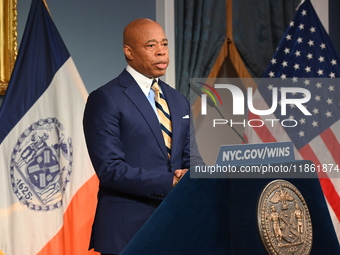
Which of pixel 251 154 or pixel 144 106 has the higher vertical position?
pixel 144 106

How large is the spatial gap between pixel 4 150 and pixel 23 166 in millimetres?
150

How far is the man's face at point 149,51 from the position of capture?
108 inches

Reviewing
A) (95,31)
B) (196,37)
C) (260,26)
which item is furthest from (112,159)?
(260,26)

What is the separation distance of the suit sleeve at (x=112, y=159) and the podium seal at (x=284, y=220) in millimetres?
588

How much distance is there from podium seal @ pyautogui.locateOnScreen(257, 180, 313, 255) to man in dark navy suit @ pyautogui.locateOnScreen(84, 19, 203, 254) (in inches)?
20.8

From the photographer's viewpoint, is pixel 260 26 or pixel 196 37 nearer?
pixel 196 37

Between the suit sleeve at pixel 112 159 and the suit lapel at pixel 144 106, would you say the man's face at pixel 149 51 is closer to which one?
the suit lapel at pixel 144 106

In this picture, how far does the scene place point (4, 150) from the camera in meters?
4.00

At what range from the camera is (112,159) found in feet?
8.28

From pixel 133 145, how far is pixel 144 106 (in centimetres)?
17

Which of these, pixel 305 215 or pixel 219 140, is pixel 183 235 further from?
pixel 219 140

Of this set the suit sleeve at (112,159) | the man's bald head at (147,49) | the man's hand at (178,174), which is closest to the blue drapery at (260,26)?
the man's bald head at (147,49)

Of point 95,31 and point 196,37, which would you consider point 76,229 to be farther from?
point 196,37

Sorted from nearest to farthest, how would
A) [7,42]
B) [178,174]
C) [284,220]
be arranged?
[284,220], [178,174], [7,42]
